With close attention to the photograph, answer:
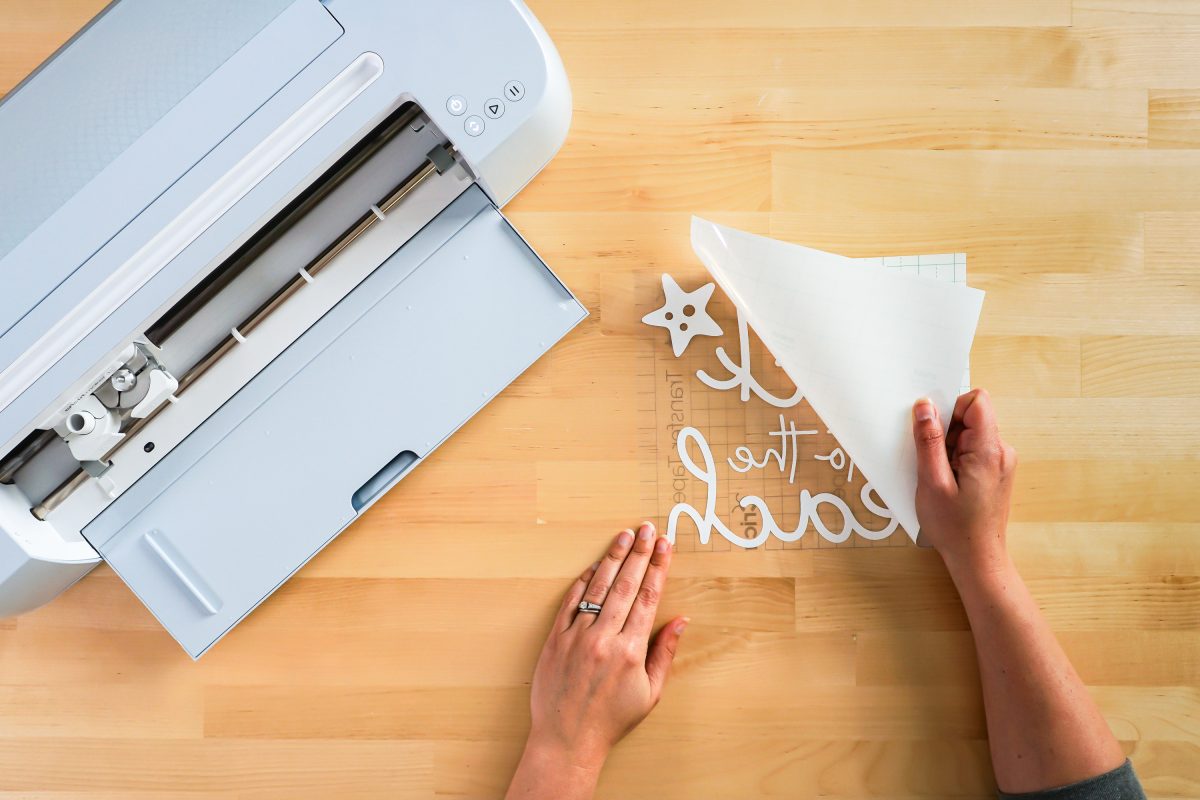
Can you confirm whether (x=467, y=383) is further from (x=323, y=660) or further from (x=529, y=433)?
(x=323, y=660)

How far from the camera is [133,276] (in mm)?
553

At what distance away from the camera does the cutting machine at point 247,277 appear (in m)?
0.54

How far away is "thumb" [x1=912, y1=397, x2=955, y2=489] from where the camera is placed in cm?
73

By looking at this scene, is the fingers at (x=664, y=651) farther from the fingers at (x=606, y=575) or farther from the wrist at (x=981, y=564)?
the wrist at (x=981, y=564)

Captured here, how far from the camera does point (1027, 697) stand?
0.75 m

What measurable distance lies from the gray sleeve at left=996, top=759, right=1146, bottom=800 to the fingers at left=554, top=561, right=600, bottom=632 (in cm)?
48

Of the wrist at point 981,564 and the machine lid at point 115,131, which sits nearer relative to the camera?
the machine lid at point 115,131

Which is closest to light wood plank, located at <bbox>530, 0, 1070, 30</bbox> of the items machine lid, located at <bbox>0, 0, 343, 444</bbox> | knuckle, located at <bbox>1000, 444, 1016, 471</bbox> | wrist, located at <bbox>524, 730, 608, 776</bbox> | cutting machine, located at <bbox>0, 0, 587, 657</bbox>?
cutting machine, located at <bbox>0, 0, 587, 657</bbox>

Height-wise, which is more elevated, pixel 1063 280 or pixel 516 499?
pixel 516 499

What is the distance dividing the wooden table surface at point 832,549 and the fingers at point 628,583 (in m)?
0.03

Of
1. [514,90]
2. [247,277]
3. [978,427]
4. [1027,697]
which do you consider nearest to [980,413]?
[978,427]

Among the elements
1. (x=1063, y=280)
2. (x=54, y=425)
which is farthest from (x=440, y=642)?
(x=1063, y=280)

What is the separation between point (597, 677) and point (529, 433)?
0.25 metres

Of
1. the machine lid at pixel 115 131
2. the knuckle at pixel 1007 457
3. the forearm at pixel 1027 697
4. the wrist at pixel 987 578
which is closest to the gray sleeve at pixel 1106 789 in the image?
the forearm at pixel 1027 697
